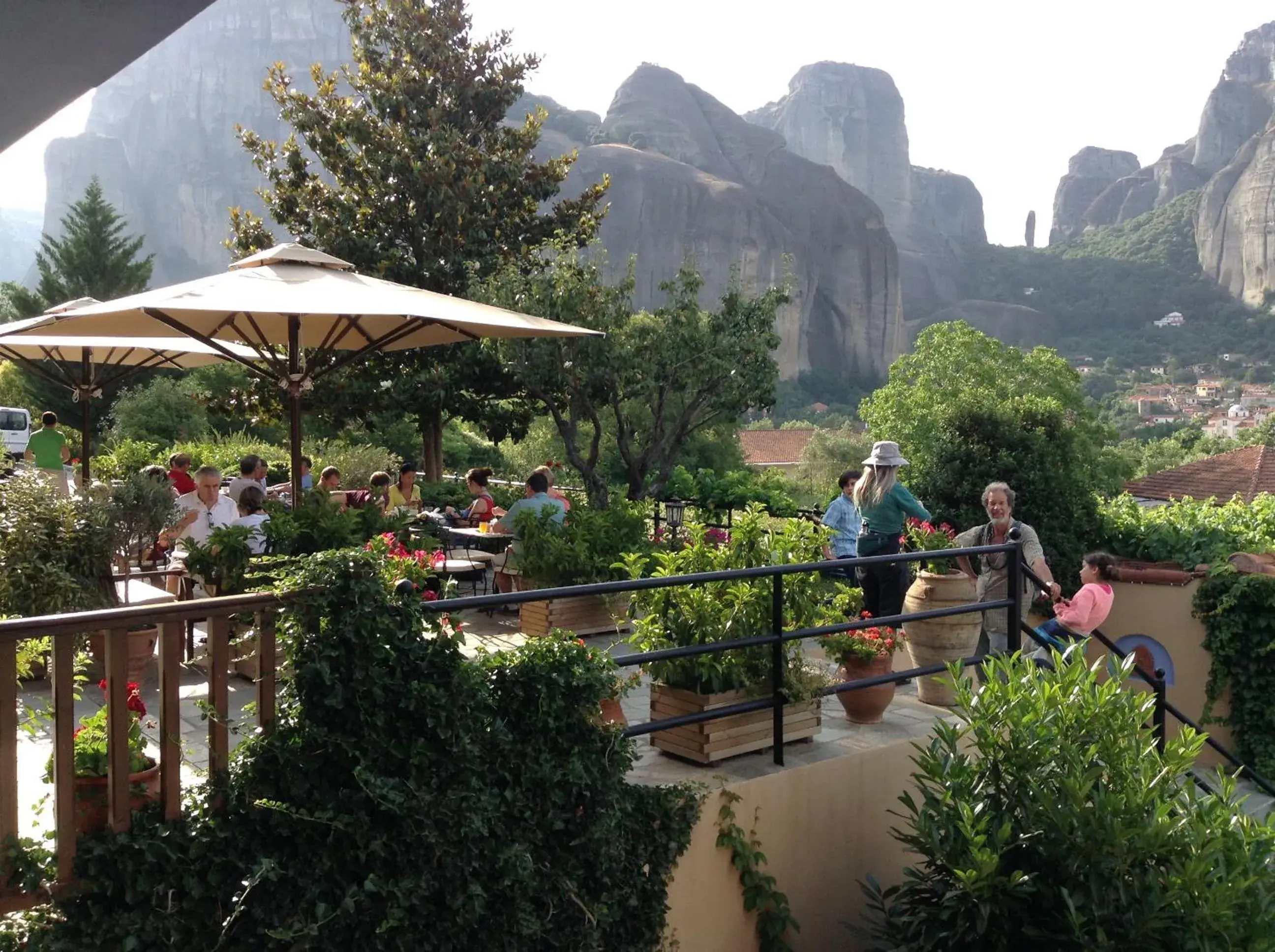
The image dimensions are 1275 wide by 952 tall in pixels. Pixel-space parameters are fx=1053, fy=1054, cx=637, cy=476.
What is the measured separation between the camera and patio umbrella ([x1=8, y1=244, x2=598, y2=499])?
5.11 m

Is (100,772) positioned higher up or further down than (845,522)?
further down

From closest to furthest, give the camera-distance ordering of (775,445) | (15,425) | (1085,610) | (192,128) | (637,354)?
(1085,610)
(637,354)
(15,425)
(775,445)
(192,128)

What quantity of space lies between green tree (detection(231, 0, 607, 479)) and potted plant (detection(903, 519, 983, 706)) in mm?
9071

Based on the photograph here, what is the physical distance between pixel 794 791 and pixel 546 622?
Answer: 2.23m

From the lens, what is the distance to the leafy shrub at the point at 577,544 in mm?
6648

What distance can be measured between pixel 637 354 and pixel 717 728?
25.1 ft

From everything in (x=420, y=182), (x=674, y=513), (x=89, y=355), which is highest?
(x=420, y=182)

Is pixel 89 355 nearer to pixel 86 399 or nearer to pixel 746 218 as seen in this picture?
pixel 86 399

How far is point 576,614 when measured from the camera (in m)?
6.48

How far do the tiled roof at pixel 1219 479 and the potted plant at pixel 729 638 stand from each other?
32.0 m

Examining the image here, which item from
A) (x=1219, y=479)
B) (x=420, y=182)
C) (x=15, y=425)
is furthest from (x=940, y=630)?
(x=1219, y=479)

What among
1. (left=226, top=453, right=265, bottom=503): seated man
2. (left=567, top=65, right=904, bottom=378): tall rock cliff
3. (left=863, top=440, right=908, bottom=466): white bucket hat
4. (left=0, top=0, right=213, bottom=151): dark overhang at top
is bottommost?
(left=226, top=453, right=265, bottom=503): seated man

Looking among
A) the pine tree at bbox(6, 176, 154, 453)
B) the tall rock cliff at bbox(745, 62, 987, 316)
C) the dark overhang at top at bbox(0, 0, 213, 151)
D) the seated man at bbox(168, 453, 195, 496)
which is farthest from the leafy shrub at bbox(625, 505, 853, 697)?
the tall rock cliff at bbox(745, 62, 987, 316)

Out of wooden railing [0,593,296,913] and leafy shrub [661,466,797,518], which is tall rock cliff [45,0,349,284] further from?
wooden railing [0,593,296,913]
